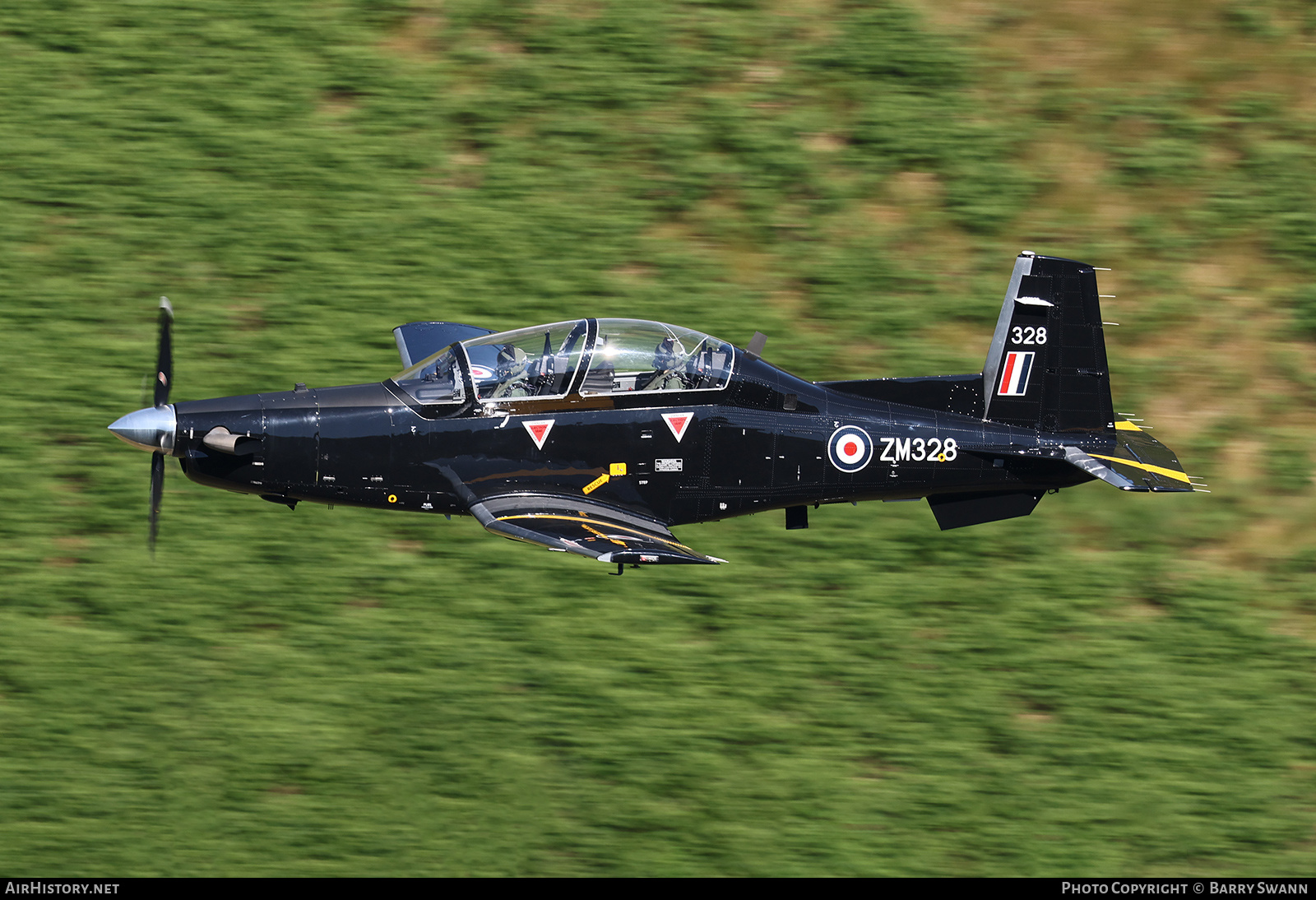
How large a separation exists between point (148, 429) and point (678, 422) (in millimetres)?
5205

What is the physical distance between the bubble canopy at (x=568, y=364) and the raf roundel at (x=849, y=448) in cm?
133

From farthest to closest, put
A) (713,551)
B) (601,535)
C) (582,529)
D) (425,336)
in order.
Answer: (425,336) < (713,551) < (582,529) < (601,535)

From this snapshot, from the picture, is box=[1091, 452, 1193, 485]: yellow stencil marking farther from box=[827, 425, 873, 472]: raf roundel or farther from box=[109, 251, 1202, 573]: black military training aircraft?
box=[827, 425, 873, 472]: raf roundel

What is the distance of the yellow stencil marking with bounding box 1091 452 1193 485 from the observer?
14.1m

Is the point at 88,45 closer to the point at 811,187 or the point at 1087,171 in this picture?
the point at 811,187

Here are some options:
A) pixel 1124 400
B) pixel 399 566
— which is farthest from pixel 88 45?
pixel 1124 400

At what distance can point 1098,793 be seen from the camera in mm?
13586

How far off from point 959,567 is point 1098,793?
9.09 feet

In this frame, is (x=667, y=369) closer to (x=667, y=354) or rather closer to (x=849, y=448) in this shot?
(x=667, y=354)

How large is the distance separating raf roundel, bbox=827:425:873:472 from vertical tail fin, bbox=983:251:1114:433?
55.4 inches

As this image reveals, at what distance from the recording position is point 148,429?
1287 centimetres
